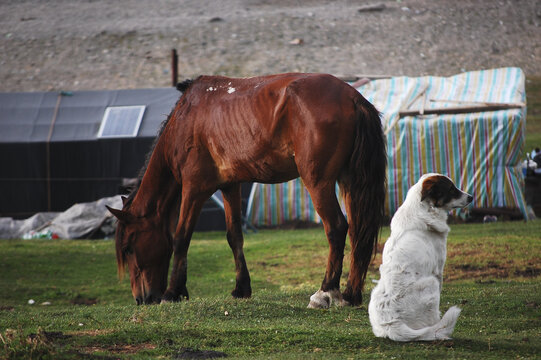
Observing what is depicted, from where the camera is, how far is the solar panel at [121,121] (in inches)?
876

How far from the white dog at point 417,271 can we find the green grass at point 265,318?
0.49 ft

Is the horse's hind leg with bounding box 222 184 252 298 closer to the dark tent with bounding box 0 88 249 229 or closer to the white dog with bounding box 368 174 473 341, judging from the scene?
the white dog with bounding box 368 174 473 341

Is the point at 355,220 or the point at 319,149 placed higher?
the point at 319,149

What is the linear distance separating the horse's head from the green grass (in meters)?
0.44

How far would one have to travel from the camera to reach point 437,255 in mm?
6285

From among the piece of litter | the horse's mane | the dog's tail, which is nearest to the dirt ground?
the piece of litter

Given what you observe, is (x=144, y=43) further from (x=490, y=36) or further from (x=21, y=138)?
(x=21, y=138)

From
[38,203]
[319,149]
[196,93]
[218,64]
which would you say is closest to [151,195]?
[196,93]

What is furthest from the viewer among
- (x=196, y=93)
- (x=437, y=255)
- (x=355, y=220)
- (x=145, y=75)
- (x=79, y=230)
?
(x=145, y=75)

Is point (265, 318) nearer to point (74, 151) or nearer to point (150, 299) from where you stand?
point (150, 299)

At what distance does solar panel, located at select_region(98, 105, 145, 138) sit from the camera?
73.0 ft

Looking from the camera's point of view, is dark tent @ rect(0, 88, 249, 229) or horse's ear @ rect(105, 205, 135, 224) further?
dark tent @ rect(0, 88, 249, 229)

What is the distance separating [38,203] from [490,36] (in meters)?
32.4

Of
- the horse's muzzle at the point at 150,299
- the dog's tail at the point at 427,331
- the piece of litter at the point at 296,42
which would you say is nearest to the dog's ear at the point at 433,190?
the dog's tail at the point at 427,331
